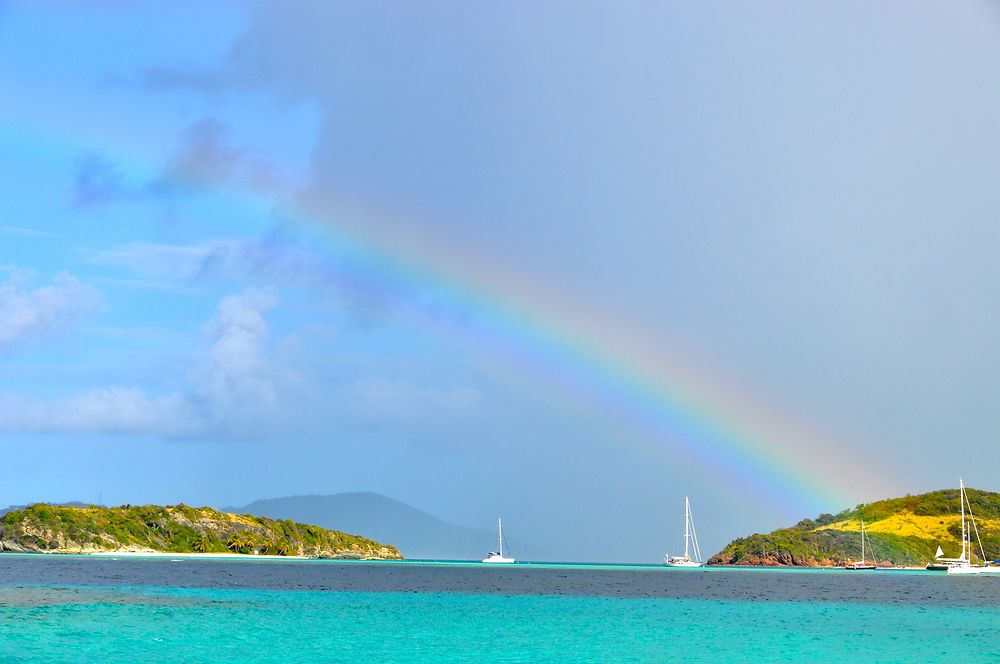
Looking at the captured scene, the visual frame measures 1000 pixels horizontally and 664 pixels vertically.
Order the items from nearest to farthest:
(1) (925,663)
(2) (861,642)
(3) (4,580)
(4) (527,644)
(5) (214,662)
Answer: (5) (214,662), (1) (925,663), (4) (527,644), (2) (861,642), (3) (4,580)

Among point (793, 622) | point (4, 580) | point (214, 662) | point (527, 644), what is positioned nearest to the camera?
point (214, 662)

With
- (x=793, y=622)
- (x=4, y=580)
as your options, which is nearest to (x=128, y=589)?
(x=4, y=580)

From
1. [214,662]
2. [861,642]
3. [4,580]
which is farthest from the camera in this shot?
[4,580]

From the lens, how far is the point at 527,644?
7344 centimetres

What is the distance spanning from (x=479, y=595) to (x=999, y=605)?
70043 mm

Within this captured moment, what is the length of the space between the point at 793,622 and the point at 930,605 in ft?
130

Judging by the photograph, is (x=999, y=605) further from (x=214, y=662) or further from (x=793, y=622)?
(x=214, y=662)

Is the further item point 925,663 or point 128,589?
point 128,589

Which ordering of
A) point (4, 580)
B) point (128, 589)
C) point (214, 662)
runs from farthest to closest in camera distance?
point (4, 580)
point (128, 589)
point (214, 662)

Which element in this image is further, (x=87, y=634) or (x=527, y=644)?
(x=527, y=644)

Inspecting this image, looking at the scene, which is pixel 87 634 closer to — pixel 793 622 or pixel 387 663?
pixel 387 663

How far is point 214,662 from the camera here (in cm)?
5794

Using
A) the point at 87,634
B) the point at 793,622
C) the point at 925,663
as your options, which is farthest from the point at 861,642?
the point at 87,634

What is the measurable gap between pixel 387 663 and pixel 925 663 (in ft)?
113
